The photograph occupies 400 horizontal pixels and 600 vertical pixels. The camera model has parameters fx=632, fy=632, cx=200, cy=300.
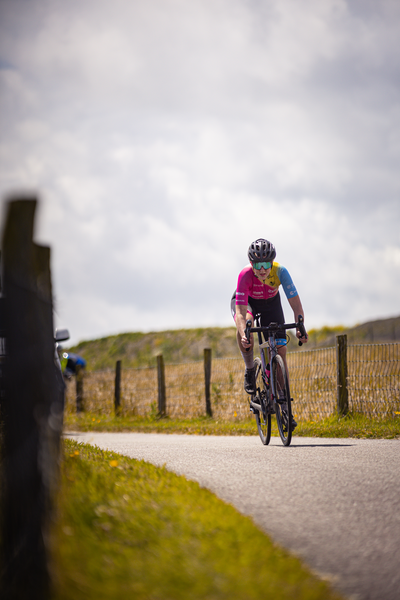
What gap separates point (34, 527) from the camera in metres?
2.89

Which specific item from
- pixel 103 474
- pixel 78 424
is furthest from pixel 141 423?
pixel 103 474

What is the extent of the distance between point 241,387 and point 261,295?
697 cm

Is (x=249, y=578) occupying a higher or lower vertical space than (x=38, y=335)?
lower

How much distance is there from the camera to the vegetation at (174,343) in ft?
155

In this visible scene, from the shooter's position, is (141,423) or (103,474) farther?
(141,423)

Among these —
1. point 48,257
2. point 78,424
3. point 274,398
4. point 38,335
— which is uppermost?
point 48,257

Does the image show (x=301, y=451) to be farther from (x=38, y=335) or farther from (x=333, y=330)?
(x=333, y=330)

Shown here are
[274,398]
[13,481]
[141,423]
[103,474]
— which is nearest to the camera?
[13,481]

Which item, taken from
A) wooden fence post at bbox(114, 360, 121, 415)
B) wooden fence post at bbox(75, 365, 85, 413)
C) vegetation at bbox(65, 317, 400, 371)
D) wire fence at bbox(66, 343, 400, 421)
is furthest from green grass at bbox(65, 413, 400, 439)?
vegetation at bbox(65, 317, 400, 371)

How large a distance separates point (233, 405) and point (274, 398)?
742cm

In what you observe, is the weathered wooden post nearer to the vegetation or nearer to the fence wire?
the fence wire

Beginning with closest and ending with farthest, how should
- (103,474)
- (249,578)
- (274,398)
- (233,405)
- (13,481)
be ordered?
(249,578) < (13,481) < (103,474) < (274,398) < (233,405)

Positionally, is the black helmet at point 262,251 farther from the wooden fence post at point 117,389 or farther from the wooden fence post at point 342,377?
the wooden fence post at point 117,389

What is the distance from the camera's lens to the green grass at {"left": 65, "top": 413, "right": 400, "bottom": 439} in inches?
368
